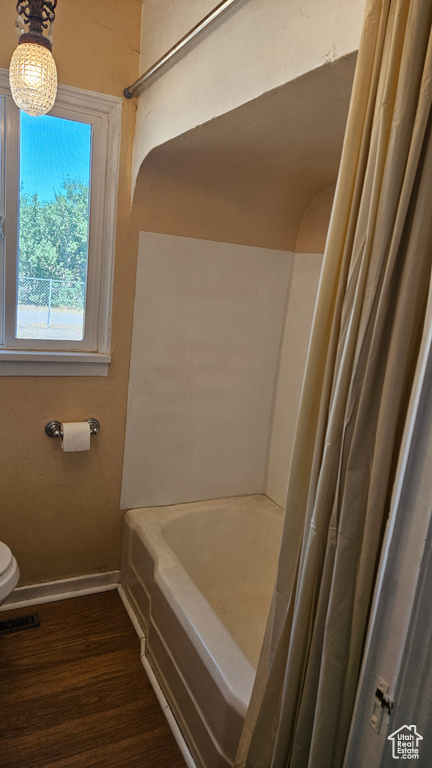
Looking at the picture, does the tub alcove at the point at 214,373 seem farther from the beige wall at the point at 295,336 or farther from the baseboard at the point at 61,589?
the baseboard at the point at 61,589

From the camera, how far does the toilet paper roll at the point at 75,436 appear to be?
2.02 metres

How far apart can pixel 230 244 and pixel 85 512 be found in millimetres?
1431

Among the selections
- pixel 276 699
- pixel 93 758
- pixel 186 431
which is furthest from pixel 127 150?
pixel 93 758

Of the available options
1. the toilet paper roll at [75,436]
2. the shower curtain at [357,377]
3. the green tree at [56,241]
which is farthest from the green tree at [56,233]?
the shower curtain at [357,377]

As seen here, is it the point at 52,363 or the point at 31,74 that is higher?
the point at 31,74

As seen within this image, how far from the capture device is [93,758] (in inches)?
60.0

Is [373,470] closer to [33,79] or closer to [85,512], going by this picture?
[33,79]

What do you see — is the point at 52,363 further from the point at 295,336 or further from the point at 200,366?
the point at 295,336

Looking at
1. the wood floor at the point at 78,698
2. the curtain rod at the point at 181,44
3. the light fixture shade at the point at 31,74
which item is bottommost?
the wood floor at the point at 78,698

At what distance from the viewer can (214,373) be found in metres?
2.33

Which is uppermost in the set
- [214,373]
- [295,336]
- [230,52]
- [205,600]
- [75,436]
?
[230,52]

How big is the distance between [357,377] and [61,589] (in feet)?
6.37

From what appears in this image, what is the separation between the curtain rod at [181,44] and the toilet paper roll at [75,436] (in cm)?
137

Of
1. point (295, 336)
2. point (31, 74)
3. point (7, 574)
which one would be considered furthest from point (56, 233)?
point (7, 574)
